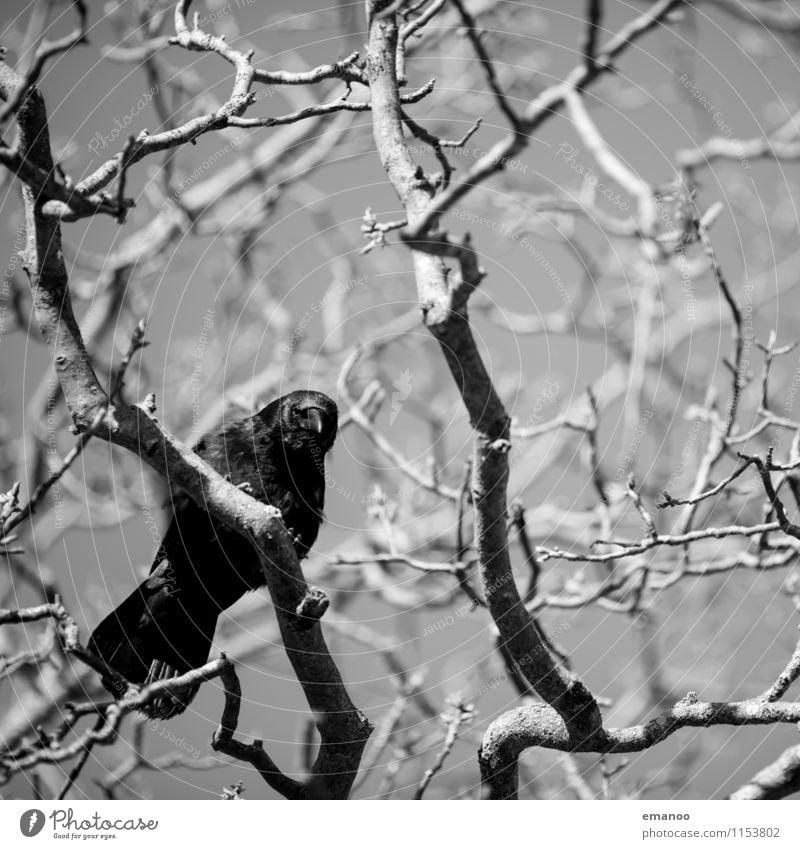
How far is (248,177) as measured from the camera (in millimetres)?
8375

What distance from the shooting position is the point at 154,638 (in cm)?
518

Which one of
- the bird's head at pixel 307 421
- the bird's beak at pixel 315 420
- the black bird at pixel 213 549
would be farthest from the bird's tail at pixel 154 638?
the bird's beak at pixel 315 420

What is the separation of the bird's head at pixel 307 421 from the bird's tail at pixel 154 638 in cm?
112

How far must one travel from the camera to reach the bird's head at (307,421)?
5.46 m

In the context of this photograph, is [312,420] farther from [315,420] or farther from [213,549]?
[213,549]

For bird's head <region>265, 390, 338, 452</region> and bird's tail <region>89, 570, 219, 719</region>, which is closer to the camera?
bird's tail <region>89, 570, 219, 719</region>

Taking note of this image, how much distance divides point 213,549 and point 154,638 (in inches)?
24.2

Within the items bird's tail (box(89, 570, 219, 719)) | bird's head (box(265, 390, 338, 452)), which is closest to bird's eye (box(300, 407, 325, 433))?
bird's head (box(265, 390, 338, 452))

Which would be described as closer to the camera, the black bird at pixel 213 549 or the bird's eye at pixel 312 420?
the black bird at pixel 213 549

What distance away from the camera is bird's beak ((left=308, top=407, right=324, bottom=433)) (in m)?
5.43

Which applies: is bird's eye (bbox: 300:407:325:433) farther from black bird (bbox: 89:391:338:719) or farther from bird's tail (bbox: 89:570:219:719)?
bird's tail (bbox: 89:570:219:719)

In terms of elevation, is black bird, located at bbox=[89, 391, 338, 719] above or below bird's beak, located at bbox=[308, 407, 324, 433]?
below

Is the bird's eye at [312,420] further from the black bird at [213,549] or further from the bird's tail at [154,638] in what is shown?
the bird's tail at [154,638]

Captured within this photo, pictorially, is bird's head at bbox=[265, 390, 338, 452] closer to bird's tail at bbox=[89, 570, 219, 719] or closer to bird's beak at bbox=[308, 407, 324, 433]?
bird's beak at bbox=[308, 407, 324, 433]
